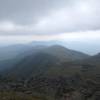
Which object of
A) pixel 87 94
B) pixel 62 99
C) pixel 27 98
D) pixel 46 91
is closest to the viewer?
pixel 27 98

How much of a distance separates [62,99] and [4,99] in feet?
153

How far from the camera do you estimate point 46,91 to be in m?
200

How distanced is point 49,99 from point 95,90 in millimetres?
52104

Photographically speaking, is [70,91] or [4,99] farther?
[70,91]

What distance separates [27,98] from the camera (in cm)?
14125

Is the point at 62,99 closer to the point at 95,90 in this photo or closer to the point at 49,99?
the point at 49,99

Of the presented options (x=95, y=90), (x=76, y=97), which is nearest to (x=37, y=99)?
(x=76, y=97)

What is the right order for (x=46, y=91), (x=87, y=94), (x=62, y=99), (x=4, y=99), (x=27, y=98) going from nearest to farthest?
1. (x=4, y=99)
2. (x=27, y=98)
3. (x=62, y=99)
4. (x=87, y=94)
5. (x=46, y=91)

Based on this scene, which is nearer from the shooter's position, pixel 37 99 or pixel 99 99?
pixel 37 99

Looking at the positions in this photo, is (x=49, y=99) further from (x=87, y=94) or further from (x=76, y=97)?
(x=87, y=94)

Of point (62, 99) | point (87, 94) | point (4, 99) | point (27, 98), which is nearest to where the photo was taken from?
point (4, 99)

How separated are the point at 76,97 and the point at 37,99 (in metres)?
34.2

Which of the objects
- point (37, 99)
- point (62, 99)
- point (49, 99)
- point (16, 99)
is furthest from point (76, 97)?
point (16, 99)

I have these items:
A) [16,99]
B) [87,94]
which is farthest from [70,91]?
[16,99]
